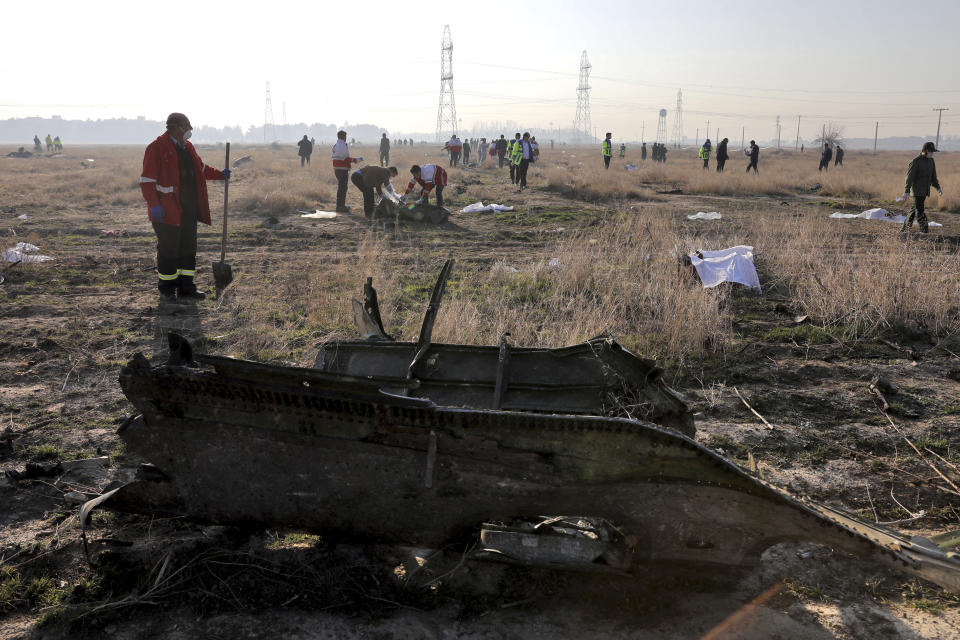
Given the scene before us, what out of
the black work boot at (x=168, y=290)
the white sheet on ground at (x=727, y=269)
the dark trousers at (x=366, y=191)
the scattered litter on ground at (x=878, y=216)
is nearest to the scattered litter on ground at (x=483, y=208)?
the dark trousers at (x=366, y=191)

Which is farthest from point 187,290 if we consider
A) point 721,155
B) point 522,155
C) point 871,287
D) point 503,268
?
point 721,155

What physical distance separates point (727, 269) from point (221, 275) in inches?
233

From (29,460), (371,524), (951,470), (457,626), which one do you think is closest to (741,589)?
(457,626)

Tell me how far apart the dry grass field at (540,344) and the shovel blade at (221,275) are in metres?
0.20

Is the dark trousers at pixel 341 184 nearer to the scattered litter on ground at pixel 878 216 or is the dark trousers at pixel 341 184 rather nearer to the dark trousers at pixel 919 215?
the scattered litter on ground at pixel 878 216

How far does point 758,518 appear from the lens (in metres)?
2.37

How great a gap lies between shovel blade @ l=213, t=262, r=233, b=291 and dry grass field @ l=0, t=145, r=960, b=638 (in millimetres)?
200

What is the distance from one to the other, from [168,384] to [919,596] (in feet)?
10.4

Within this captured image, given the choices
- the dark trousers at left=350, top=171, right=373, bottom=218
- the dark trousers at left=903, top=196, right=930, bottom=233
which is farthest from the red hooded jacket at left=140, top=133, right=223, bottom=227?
the dark trousers at left=903, top=196, right=930, bottom=233

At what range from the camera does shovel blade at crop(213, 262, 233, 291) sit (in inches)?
283

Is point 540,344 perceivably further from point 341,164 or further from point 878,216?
point 878,216

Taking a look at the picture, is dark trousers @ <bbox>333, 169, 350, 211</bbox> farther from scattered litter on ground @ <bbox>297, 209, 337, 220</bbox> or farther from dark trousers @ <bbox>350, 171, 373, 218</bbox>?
dark trousers @ <bbox>350, 171, 373, 218</bbox>

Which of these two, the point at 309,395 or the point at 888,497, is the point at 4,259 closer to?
the point at 309,395

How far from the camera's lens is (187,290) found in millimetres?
7250
